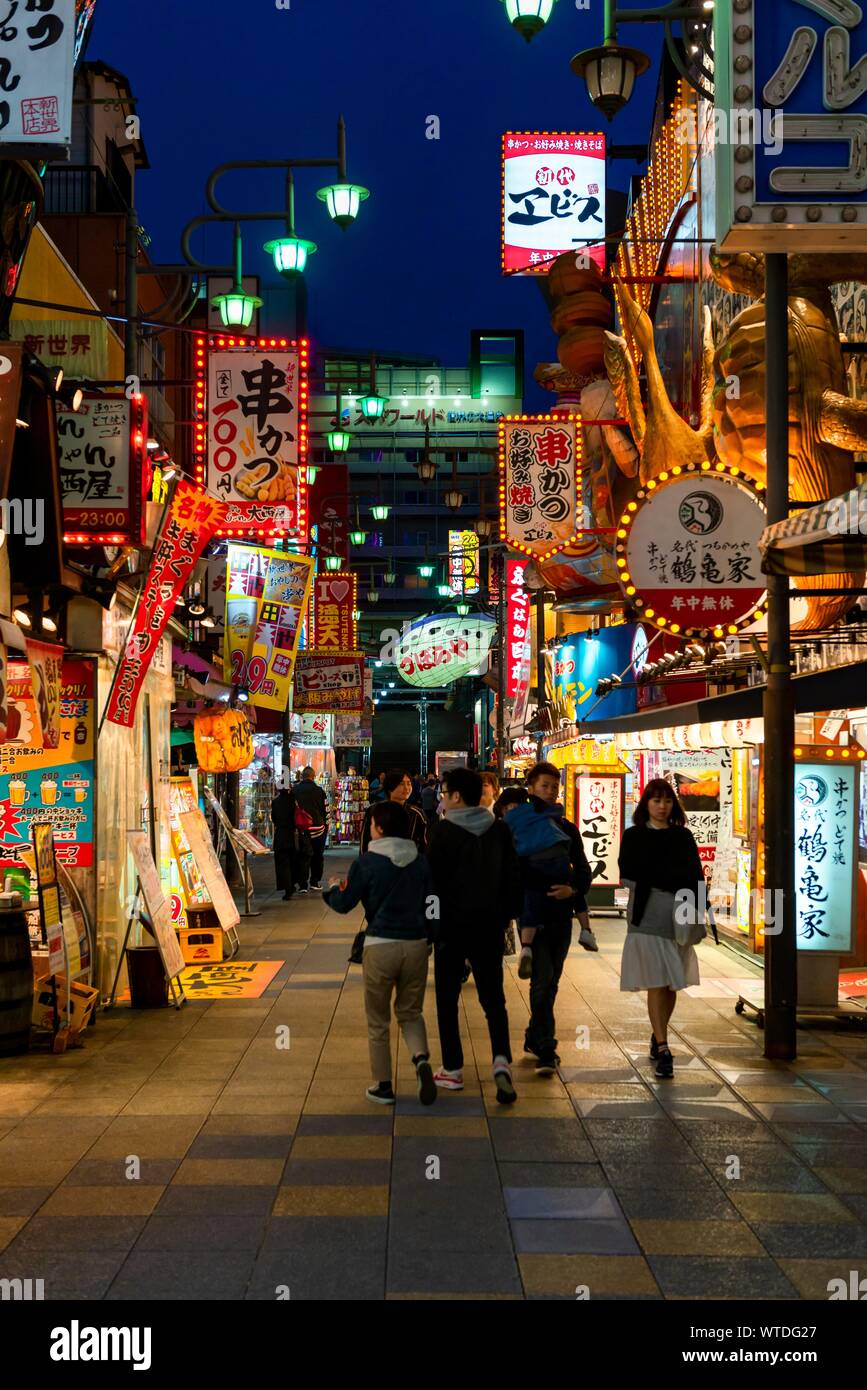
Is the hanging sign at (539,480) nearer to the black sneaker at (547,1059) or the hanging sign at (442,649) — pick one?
the hanging sign at (442,649)

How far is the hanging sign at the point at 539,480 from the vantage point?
22.3 meters

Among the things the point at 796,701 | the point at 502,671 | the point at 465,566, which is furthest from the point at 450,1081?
the point at 465,566

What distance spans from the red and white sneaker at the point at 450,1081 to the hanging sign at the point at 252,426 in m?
8.70

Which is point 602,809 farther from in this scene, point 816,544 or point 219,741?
point 816,544

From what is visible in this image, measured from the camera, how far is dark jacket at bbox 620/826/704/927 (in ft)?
33.5

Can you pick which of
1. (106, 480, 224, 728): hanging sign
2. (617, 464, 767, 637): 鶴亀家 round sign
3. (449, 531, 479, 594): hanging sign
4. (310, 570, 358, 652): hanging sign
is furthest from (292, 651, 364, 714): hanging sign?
(617, 464, 767, 637): 鶴亀家 round sign

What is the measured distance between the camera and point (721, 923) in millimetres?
18453

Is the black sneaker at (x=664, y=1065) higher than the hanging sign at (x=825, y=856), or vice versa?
the hanging sign at (x=825, y=856)

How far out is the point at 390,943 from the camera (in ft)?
30.7

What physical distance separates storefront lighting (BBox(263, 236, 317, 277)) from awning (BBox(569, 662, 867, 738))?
23.4 ft

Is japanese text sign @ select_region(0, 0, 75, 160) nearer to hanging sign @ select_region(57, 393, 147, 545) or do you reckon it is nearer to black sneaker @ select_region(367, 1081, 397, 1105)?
hanging sign @ select_region(57, 393, 147, 545)

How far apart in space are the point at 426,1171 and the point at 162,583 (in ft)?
24.9

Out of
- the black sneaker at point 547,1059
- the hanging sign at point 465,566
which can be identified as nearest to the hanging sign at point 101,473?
the black sneaker at point 547,1059

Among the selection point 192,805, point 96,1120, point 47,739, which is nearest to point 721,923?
point 192,805
